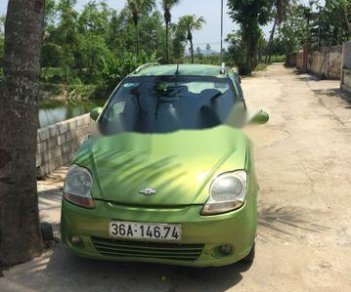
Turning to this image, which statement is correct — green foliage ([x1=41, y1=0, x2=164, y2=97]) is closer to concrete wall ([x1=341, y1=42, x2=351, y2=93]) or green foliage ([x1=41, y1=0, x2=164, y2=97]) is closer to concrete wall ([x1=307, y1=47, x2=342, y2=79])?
concrete wall ([x1=307, y1=47, x2=342, y2=79])

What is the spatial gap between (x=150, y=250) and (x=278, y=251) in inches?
60.4

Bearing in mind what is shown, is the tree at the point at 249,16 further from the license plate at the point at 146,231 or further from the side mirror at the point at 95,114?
the license plate at the point at 146,231

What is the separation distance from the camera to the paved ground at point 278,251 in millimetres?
4391

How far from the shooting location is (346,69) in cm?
2297

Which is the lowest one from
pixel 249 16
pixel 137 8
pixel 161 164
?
pixel 161 164

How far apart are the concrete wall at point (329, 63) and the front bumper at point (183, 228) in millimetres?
26396

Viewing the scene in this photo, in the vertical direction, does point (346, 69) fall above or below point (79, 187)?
below

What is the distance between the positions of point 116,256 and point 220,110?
215 cm

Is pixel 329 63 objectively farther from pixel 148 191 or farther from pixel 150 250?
pixel 150 250

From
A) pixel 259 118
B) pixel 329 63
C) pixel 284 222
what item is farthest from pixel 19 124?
pixel 329 63

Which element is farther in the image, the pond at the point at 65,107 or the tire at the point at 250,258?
the pond at the point at 65,107

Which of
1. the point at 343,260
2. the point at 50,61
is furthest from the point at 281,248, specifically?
the point at 50,61

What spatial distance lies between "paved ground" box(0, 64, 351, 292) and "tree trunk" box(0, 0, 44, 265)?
315mm

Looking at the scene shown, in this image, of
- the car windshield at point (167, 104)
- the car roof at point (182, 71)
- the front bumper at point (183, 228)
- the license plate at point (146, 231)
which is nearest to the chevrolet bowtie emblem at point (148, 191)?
the front bumper at point (183, 228)
